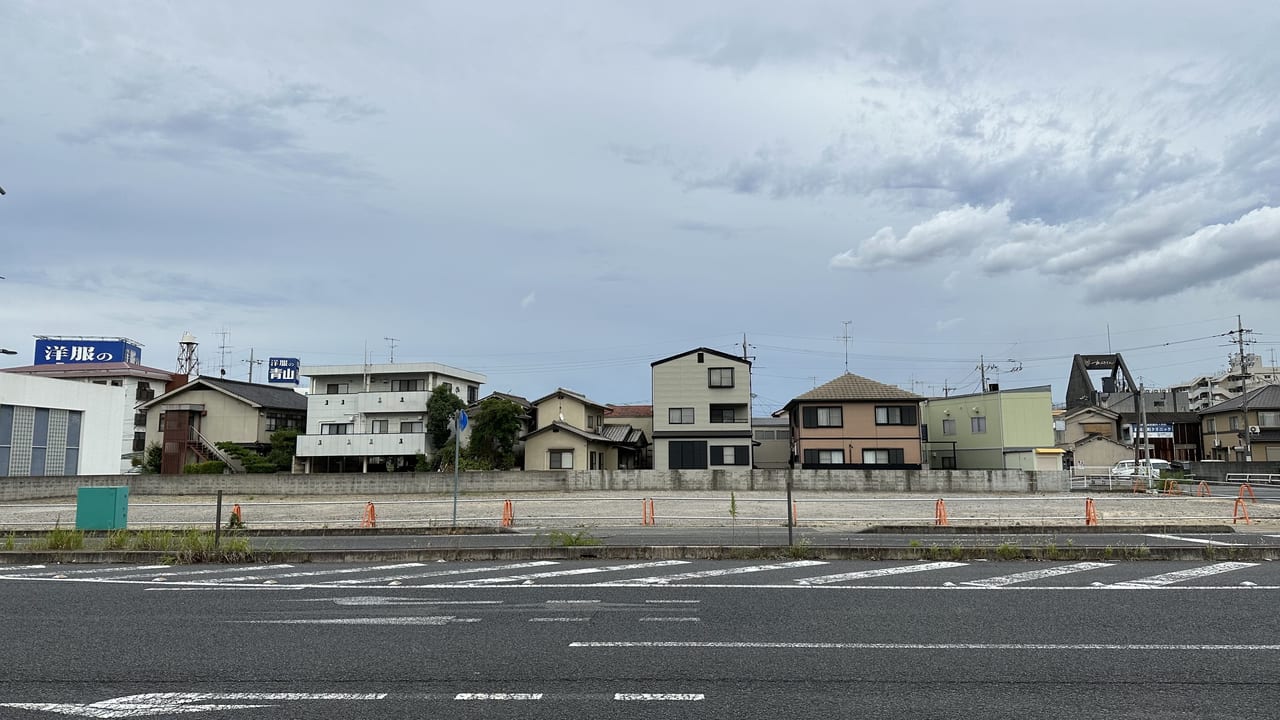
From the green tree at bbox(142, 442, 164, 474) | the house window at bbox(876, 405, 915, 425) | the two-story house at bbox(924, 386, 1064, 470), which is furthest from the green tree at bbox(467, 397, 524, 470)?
the two-story house at bbox(924, 386, 1064, 470)

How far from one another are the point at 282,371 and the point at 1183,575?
→ 6041 cm

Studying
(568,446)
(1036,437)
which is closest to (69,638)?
(568,446)

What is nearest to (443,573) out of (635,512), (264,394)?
(635,512)

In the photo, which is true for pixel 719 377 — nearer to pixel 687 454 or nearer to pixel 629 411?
pixel 687 454

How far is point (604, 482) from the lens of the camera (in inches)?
1389

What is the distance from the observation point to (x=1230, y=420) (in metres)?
63.2

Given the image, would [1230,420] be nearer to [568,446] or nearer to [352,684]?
[568,446]

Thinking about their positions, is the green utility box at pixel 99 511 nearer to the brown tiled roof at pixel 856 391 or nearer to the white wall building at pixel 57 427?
the white wall building at pixel 57 427

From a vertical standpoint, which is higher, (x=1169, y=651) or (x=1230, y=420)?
(x=1230, y=420)

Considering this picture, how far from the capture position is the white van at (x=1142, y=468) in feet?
140

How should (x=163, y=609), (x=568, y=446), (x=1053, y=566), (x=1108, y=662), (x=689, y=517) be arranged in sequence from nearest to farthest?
(x=1108, y=662) < (x=163, y=609) < (x=1053, y=566) < (x=689, y=517) < (x=568, y=446)

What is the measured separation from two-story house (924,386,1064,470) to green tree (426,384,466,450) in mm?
28562

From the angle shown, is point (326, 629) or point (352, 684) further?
point (326, 629)

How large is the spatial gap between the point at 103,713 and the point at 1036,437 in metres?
46.0
